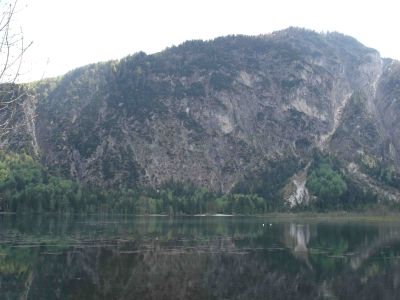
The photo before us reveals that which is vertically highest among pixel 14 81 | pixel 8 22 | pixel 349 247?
pixel 8 22

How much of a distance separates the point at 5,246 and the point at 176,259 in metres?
25.2

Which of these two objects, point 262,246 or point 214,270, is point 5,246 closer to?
point 214,270

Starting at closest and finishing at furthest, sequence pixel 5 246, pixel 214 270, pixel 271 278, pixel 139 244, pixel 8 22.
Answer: pixel 8 22
pixel 271 278
pixel 214 270
pixel 5 246
pixel 139 244

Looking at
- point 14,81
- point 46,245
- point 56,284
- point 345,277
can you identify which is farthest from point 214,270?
point 14,81

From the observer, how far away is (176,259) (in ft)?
189

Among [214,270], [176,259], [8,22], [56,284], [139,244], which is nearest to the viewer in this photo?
[8,22]

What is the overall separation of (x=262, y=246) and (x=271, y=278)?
27174 millimetres

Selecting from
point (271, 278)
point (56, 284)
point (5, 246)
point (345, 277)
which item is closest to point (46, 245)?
point (5, 246)

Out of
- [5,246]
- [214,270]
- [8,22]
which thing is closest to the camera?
[8,22]

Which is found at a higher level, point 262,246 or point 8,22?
point 8,22

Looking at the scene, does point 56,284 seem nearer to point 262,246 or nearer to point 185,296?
point 185,296

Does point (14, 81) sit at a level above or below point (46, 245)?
above

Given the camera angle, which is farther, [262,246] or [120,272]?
[262,246]

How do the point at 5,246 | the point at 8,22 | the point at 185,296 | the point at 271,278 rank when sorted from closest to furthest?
1. the point at 8,22
2. the point at 185,296
3. the point at 271,278
4. the point at 5,246
